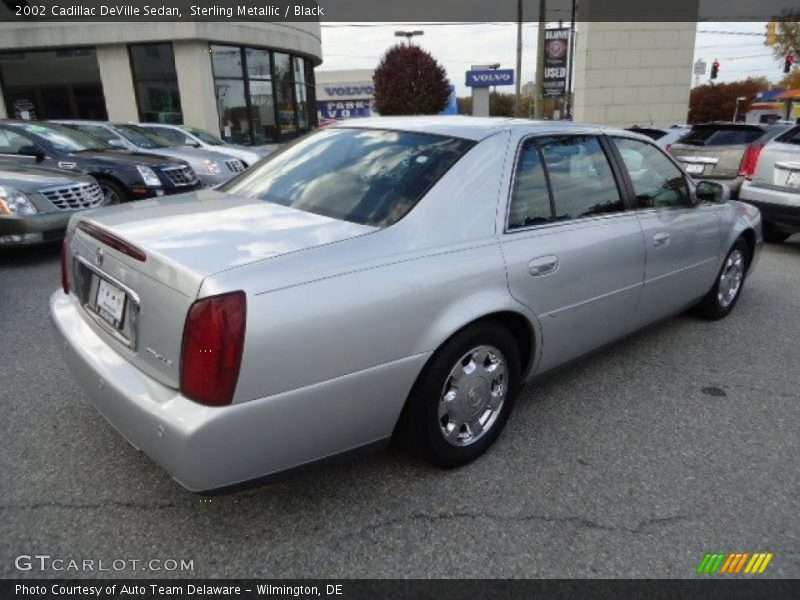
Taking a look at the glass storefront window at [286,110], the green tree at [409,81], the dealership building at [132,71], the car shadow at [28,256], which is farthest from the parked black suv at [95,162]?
the green tree at [409,81]

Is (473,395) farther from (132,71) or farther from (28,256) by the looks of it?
(132,71)

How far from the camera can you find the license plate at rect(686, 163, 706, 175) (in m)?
8.21

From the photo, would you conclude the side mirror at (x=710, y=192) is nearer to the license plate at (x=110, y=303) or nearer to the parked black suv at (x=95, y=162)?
the license plate at (x=110, y=303)

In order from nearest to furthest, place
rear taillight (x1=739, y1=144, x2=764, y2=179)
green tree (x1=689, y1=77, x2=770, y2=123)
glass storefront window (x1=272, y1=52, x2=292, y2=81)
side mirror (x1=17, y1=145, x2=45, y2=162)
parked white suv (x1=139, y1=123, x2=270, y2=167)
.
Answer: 1. rear taillight (x1=739, y1=144, x2=764, y2=179)
2. side mirror (x1=17, y1=145, x2=45, y2=162)
3. parked white suv (x1=139, y1=123, x2=270, y2=167)
4. glass storefront window (x1=272, y1=52, x2=292, y2=81)
5. green tree (x1=689, y1=77, x2=770, y2=123)

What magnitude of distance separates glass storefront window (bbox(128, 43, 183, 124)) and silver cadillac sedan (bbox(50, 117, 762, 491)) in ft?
62.6

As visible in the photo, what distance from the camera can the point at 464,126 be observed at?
Result: 2.98 m

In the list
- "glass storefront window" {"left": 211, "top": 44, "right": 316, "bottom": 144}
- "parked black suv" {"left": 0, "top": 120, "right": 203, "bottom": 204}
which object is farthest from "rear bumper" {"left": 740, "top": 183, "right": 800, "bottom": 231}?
"glass storefront window" {"left": 211, "top": 44, "right": 316, "bottom": 144}

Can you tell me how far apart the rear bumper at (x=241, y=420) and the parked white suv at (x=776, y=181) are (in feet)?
20.5

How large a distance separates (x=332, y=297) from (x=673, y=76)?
24.1 meters

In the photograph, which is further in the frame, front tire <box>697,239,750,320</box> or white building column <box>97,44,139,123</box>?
white building column <box>97,44,139,123</box>

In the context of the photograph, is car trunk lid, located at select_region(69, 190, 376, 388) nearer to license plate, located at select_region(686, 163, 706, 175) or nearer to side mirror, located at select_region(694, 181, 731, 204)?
side mirror, located at select_region(694, 181, 731, 204)

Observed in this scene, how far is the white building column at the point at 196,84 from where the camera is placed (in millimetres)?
19516

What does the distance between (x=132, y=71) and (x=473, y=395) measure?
2117 cm

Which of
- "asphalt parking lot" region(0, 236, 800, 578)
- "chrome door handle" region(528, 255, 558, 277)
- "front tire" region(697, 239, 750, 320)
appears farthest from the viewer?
"front tire" region(697, 239, 750, 320)
